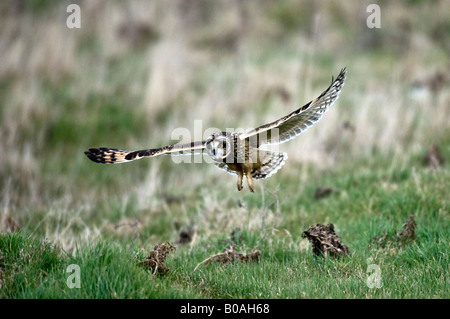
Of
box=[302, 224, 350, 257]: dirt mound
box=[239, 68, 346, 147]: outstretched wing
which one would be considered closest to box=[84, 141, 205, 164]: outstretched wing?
box=[239, 68, 346, 147]: outstretched wing

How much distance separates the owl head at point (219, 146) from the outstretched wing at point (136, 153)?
14cm

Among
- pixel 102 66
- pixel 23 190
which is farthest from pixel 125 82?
pixel 23 190

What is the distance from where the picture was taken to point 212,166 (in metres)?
9.21

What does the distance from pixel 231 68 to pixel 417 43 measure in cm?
490

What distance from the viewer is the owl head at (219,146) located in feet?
15.1

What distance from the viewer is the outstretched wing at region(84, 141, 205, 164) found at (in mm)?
4727

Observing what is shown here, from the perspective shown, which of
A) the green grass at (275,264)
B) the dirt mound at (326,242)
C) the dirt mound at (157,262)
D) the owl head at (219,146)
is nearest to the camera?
the green grass at (275,264)

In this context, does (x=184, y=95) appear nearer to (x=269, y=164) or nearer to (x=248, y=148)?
(x=269, y=164)

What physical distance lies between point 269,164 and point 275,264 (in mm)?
1074

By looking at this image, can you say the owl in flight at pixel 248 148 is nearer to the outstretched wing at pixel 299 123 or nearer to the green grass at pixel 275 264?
the outstretched wing at pixel 299 123

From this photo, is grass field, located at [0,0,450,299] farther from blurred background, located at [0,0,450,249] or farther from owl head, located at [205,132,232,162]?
owl head, located at [205,132,232,162]

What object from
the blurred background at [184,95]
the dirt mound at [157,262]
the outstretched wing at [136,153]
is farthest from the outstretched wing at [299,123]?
the dirt mound at [157,262]

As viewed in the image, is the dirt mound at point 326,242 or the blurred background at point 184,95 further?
the blurred background at point 184,95
